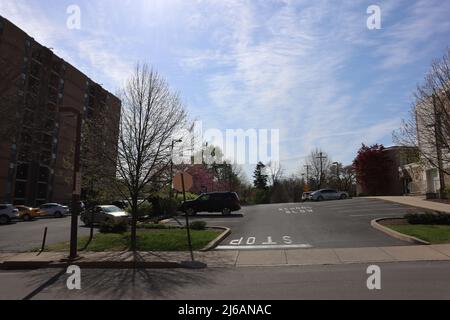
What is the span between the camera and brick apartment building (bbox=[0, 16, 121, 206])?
18.3 metres

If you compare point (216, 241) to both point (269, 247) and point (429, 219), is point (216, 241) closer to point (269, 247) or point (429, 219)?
point (269, 247)

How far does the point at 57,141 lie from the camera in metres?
61.5

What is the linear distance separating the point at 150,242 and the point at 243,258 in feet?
15.0

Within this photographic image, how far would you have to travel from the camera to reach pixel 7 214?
116 feet

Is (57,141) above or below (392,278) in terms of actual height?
above

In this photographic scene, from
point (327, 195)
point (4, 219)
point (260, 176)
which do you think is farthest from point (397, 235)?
point (260, 176)

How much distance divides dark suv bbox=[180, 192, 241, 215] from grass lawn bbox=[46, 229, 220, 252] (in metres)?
12.7

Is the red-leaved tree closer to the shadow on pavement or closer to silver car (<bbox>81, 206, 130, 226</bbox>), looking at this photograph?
silver car (<bbox>81, 206, 130, 226</bbox>)

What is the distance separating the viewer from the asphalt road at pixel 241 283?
837cm

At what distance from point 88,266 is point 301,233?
9.69 m

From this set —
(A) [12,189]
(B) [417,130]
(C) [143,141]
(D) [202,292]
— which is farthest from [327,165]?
(D) [202,292]

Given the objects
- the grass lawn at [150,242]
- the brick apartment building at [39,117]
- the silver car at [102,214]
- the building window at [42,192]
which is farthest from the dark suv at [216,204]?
the building window at [42,192]

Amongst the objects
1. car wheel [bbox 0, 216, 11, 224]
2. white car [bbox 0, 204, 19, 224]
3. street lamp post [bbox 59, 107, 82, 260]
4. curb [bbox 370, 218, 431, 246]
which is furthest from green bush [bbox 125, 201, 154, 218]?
curb [bbox 370, 218, 431, 246]
